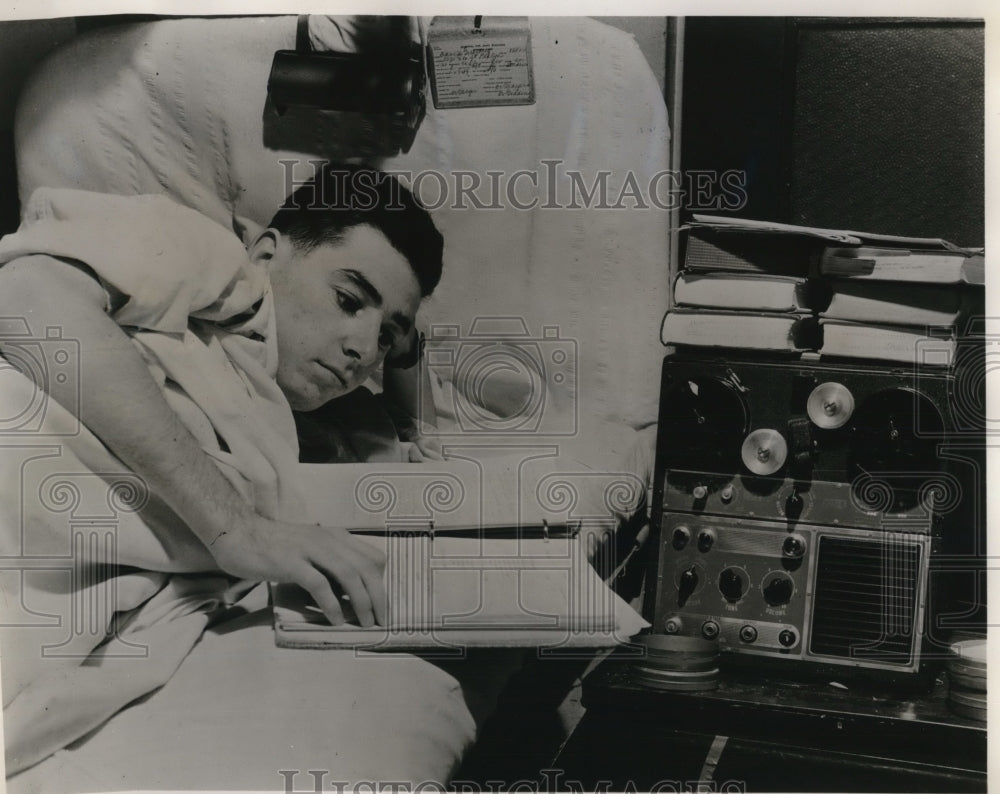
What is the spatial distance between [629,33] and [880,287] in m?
0.76

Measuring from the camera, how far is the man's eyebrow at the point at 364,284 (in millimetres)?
2102

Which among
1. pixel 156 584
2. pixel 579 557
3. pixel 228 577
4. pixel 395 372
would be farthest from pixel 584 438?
pixel 156 584

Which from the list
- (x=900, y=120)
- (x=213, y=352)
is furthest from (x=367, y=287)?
(x=900, y=120)

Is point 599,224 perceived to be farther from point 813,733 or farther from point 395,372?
point 813,733

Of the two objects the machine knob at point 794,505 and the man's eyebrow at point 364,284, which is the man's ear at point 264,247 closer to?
the man's eyebrow at point 364,284

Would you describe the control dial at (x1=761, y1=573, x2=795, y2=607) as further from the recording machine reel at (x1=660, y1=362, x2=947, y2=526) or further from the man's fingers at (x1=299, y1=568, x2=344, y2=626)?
the man's fingers at (x1=299, y1=568, x2=344, y2=626)

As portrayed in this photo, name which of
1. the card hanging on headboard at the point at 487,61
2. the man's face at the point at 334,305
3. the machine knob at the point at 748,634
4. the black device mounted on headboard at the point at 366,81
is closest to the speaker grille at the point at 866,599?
the machine knob at the point at 748,634

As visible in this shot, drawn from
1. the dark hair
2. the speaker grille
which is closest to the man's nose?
the dark hair

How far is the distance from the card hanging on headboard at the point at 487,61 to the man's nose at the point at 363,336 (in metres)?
0.52

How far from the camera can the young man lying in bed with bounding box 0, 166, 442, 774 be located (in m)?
2.02

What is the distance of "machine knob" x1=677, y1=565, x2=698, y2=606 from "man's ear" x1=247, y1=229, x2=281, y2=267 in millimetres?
1128

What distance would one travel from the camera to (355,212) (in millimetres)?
2098

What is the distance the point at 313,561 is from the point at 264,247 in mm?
694

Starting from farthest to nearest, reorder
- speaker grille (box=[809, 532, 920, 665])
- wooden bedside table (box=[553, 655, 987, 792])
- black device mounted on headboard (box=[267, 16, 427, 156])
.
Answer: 1. black device mounted on headboard (box=[267, 16, 427, 156])
2. speaker grille (box=[809, 532, 920, 665])
3. wooden bedside table (box=[553, 655, 987, 792])
